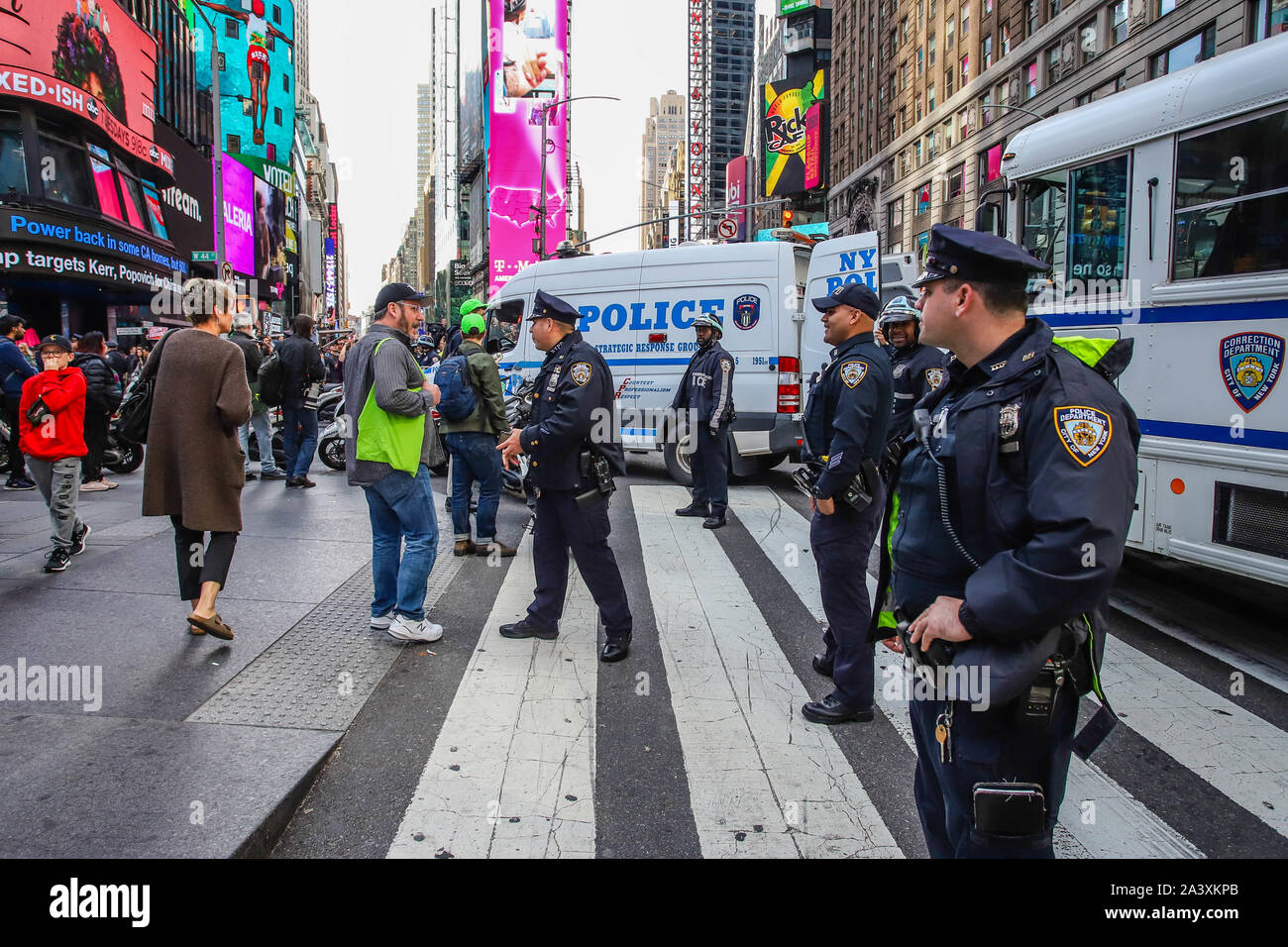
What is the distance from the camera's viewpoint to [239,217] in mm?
45906

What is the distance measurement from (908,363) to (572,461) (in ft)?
6.42

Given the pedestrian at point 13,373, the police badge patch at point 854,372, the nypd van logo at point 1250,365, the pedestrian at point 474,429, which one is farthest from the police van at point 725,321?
the pedestrian at point 13,373

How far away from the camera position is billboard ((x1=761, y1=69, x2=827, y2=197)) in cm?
8075

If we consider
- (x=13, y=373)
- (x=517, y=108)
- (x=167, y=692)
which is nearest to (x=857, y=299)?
(x=167, y=692)

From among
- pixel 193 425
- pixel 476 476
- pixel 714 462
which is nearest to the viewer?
pixel 193 425

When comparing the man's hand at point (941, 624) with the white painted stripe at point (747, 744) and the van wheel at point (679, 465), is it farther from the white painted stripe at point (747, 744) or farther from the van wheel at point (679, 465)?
the van wheel at point (679, 465)

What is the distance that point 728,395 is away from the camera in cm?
872

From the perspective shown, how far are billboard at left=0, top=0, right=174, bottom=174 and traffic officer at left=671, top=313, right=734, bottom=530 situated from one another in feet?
66.3

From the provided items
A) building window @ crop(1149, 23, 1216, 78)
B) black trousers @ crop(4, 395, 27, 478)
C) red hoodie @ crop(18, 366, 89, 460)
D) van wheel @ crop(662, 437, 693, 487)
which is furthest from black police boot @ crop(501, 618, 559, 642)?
building window @ crop(1149, 23, 1216, 78)

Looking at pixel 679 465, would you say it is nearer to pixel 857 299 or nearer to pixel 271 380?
pixel 271 380

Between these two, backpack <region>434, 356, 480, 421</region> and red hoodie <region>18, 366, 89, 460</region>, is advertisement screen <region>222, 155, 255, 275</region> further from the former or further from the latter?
backpack <region>434, 356, 480, 421</region>
